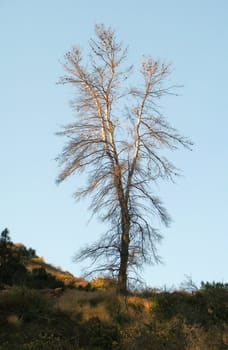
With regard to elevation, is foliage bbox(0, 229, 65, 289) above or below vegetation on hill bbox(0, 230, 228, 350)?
above

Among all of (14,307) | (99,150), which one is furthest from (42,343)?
(99,150)

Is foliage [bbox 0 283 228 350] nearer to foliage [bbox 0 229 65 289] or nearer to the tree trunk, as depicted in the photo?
the tree trunk

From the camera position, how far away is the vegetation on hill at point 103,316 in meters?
12.4

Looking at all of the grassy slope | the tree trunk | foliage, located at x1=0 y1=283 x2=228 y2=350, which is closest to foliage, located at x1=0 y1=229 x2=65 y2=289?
the grassy slope

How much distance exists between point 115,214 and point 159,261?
2.36 metres

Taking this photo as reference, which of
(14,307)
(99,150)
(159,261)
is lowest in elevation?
(14,307)

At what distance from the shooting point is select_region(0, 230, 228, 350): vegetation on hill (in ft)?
40.6

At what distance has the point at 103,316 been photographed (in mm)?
15445

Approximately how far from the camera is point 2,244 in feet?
64.9

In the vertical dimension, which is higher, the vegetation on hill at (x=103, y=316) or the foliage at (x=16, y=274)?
the foliage at (x=16, y=274)

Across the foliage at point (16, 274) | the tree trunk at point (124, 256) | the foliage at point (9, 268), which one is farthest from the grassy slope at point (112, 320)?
the foliage at point (9, 268)

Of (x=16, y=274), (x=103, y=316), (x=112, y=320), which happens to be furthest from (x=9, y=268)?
(x=112, y=320)

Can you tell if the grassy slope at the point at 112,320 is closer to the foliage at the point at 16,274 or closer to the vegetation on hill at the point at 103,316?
the vegetation on hill at the point at 103,316

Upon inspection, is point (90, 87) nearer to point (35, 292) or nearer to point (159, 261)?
point (159, 261)
